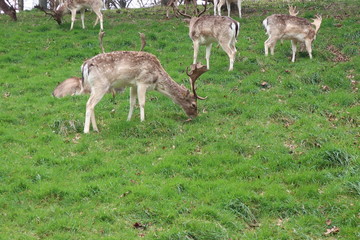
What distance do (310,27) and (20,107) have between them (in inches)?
310

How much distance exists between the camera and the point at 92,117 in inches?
420

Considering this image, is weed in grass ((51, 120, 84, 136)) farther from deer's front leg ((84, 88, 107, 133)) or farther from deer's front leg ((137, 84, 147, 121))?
deer's front leg ((137, 84, 147, 121))

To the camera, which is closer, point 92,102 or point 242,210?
point 242,210

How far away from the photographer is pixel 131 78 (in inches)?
424

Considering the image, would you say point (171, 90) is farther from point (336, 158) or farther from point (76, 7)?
point (76, 7)

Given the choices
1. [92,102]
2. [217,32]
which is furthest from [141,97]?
[217,32]

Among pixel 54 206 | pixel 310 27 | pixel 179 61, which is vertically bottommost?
pixel 54 206

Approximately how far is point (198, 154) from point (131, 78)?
228 centimetres

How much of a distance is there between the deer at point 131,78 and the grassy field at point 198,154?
0.37 meters

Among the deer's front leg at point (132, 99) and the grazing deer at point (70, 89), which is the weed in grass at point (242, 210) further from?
the grazing deer at point (70, 89)

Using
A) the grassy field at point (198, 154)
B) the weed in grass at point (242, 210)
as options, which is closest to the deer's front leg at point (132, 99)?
the grassy field at point (198, 154)

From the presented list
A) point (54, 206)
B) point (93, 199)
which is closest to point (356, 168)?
point (93, 199)

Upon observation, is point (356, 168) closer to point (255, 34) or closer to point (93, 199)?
point (93, 199)

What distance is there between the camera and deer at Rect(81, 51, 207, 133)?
10477mm
